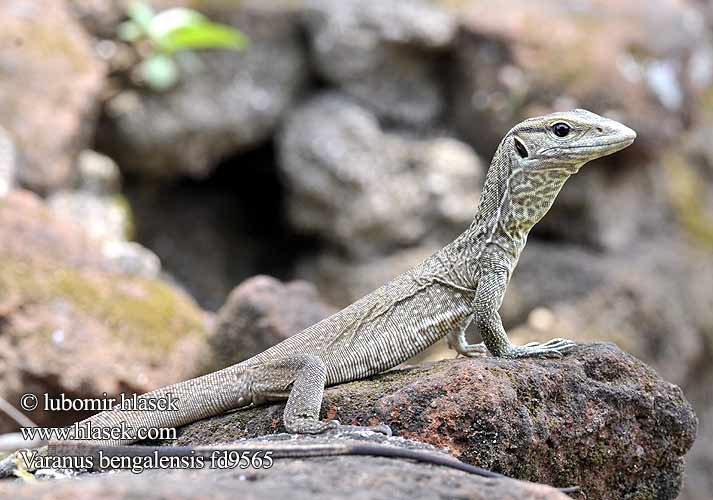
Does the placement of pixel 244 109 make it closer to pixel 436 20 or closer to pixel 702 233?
pixel 436 20

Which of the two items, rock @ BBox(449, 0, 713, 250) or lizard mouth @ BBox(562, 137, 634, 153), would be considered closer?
lizard mouth @ BBox(562, 137, 634, 153)

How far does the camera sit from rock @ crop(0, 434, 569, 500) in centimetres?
313

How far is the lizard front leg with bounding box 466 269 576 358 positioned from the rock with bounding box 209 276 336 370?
1989mm

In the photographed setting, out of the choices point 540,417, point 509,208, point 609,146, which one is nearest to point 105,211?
point 509,208

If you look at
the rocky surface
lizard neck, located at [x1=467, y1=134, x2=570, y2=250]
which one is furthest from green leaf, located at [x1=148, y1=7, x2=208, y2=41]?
lizard neck, located at [x1=467, y1=134, x2=570, y2=250]

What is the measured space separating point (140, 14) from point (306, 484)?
8866 mm

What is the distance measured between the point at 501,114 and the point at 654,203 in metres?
2.81

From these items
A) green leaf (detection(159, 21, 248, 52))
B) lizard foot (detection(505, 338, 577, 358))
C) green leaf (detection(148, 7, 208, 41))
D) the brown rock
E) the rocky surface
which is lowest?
lizard foot (detection(505, 338, 577, 358))

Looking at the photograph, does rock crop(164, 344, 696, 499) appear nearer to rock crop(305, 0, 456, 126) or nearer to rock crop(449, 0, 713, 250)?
rock crop(449, 0, 713, 250)

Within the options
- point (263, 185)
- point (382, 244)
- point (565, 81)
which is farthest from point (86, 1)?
point (565, 81)

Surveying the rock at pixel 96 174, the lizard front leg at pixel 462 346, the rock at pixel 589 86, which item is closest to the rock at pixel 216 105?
the rock at pixel 96 174

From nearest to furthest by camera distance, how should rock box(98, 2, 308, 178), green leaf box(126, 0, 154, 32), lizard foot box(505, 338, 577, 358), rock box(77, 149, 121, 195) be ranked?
lizard foot box(505, 338, 577, 358) < green leaf box(126, 0, 154, 32) < rock box(77, 149, 121, 195) < rock box(98, 2, 308, 178)

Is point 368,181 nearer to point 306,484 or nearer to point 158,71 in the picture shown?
point 158,71

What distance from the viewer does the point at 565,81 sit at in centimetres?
1145
